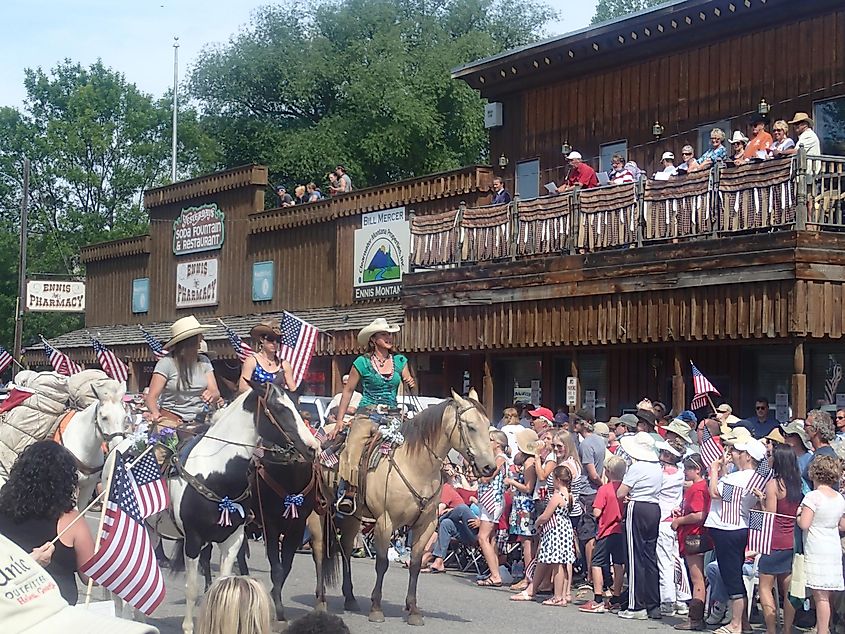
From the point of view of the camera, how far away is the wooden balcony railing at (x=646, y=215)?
17672 mm

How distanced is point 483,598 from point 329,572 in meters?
2.42

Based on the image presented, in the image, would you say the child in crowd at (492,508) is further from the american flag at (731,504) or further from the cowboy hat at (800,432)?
the cowboy hat at (800,432)

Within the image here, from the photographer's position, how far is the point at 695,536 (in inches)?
503

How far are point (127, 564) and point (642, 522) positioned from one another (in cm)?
718

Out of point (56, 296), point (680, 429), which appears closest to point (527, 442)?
point (680, 429)

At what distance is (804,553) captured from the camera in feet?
36.0

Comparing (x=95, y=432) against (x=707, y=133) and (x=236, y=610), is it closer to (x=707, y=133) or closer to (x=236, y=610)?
(x=236, y=610)

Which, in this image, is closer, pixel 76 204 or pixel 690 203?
pixel 690 203

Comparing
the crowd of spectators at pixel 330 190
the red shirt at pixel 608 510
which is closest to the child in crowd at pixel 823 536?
the red shirt at pixel 608 510

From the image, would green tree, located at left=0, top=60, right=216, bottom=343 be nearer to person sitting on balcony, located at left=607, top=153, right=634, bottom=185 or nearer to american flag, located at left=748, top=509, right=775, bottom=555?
person sitting on balcony, located at left=607, top=153, right=634, bottom=185

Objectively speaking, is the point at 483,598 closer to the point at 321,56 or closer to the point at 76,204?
the point at 321,56

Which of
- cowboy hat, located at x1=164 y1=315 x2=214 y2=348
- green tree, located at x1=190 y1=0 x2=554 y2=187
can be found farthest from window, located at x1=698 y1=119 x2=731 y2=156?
green tree, located at x1=190 y1=0 x2=554 y2=187

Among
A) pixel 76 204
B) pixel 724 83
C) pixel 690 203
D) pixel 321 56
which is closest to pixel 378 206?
pixel 724 83

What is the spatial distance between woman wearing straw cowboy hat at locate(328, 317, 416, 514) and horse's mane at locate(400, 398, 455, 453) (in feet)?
1.57
